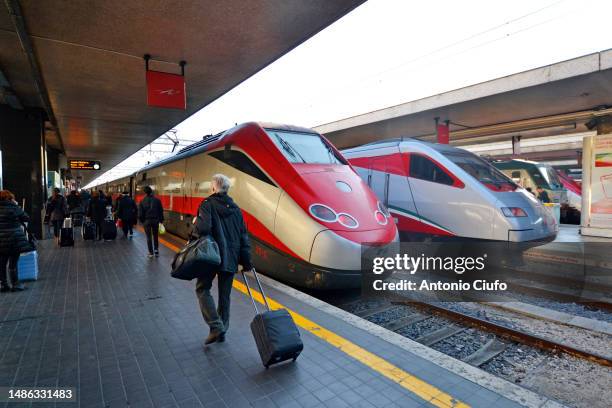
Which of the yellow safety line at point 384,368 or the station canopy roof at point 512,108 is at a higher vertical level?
the station canopy roof at point 512,108

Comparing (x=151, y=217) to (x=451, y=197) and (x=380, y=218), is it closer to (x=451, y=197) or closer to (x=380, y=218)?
(x=380, y=218)

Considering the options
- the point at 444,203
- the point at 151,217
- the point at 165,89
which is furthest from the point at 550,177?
the point at 151,217

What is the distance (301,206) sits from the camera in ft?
16.2

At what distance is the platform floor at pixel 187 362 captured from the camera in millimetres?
2496

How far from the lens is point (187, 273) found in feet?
9.81

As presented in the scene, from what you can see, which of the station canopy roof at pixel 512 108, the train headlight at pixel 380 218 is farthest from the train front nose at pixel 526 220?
the station canopy roof at pixel 512 108

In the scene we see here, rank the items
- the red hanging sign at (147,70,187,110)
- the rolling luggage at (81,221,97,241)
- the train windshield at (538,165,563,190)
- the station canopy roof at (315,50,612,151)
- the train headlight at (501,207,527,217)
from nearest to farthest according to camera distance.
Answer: the red hanging sign at (147,70,187,110) → the train headlight at (501,207,527,217) → the station canopy roof at (315,50,612,151) → the rolling luggage at (81,221,97,241) → the train windshield at (538,165,563,190)

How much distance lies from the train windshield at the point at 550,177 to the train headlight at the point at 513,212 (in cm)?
1011

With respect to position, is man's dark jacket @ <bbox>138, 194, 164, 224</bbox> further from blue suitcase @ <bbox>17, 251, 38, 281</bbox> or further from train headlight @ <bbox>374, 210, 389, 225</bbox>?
train headlight @ <bbox>374, 210, 389, 225</bbox>

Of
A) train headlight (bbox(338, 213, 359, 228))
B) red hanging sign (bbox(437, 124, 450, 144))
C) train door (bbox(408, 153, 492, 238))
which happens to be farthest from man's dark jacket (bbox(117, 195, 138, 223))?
red hanging sign (bbox(437, 124, 450, 144))

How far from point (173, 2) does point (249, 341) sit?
4.14 m

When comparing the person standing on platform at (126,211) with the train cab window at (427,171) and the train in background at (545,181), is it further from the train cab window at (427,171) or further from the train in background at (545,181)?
the train in background at (545,181)

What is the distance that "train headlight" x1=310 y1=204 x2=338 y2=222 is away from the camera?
480 centimetres

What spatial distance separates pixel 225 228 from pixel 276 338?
3.56 feet
